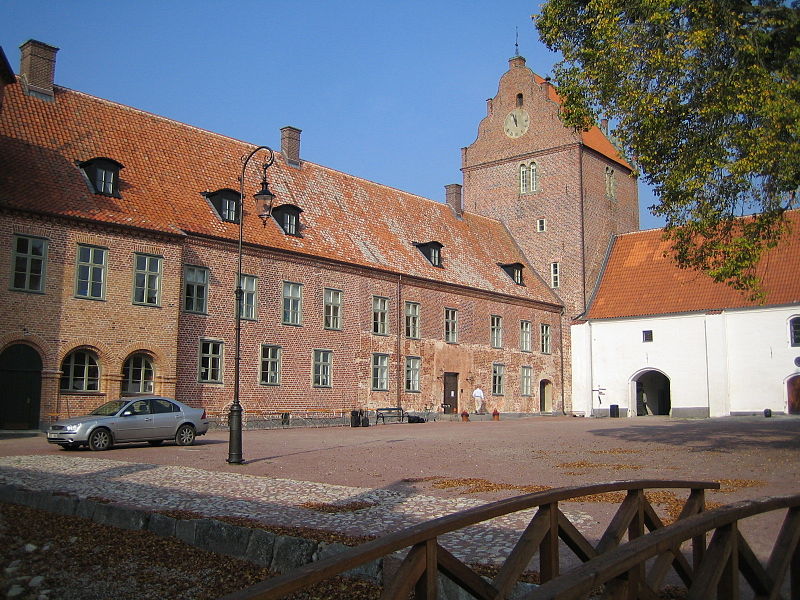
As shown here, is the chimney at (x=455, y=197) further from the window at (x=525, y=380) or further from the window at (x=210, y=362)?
the window at (x=210, y=362)

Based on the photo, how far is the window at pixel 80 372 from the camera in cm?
2372

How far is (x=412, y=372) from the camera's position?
35.4 meters

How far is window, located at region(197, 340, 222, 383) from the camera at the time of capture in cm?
2738

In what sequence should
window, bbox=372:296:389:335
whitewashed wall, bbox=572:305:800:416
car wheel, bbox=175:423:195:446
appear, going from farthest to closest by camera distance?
whitewashed wall, bbox=572:305:800:416, window, bbox=372:296:389:335, car wheel, bbox=175:423:195:446

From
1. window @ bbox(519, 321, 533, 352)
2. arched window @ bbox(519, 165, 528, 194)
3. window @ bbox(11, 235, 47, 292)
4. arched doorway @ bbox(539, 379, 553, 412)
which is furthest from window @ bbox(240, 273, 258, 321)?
arched window @ bbox(519, 165, 528, 194)

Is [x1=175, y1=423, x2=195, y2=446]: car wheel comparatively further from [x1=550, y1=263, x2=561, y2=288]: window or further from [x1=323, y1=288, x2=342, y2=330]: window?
[x1=550, y1=263, x2=561, y2=288]: window

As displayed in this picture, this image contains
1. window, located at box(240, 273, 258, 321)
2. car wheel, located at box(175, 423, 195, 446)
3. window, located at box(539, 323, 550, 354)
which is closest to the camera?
car wheel, located at box(175, 423, 195, 446)

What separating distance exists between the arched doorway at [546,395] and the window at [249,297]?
19758 mm

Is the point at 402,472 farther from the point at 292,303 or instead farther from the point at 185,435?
the point at 292,303

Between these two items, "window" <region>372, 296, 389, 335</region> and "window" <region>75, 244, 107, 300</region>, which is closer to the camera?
"window" <region>75, 244, 107, 300</region>

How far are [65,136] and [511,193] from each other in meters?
27.6

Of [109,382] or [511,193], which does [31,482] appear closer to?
[109,382]

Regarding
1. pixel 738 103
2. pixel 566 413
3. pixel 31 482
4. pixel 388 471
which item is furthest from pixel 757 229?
pixel 566 413

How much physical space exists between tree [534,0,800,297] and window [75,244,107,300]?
1587 centimetres
